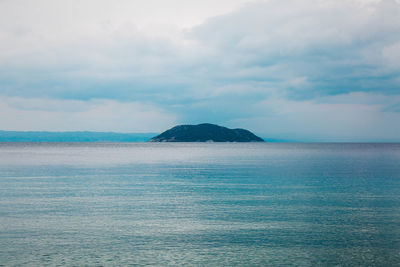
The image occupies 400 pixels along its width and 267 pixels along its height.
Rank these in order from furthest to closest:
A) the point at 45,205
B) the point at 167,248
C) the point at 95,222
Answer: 1. the point at 45,205
2. the point at 95,222
3. the point at 167,248

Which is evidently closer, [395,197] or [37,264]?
[37,264]

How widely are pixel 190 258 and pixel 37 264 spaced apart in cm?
697

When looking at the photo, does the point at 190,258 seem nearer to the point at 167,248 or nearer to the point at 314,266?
the point at 167,248

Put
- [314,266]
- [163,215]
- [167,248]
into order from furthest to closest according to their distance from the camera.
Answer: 1. [163,215]
2. [167,248]
3. [314,266]

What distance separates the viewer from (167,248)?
21.2m

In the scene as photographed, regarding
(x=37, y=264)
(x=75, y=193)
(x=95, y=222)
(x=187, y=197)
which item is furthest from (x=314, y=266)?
(x=75, y=193)

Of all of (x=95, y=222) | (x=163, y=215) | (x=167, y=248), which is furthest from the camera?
Answer: (x=163, y=215)

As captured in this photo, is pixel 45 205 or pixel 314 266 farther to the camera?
pixel 45 205

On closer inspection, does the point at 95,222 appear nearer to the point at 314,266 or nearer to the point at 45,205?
the point at 45,205

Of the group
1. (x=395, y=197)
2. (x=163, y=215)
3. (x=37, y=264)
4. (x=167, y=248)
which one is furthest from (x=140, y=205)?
(x=395, y=197)

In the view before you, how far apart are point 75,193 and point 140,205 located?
440 inches

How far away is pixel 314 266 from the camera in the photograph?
61.2 feet

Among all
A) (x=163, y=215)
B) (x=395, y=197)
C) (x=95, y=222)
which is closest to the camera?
(x=95, y=222)

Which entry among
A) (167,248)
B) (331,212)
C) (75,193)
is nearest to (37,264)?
(167,248)
